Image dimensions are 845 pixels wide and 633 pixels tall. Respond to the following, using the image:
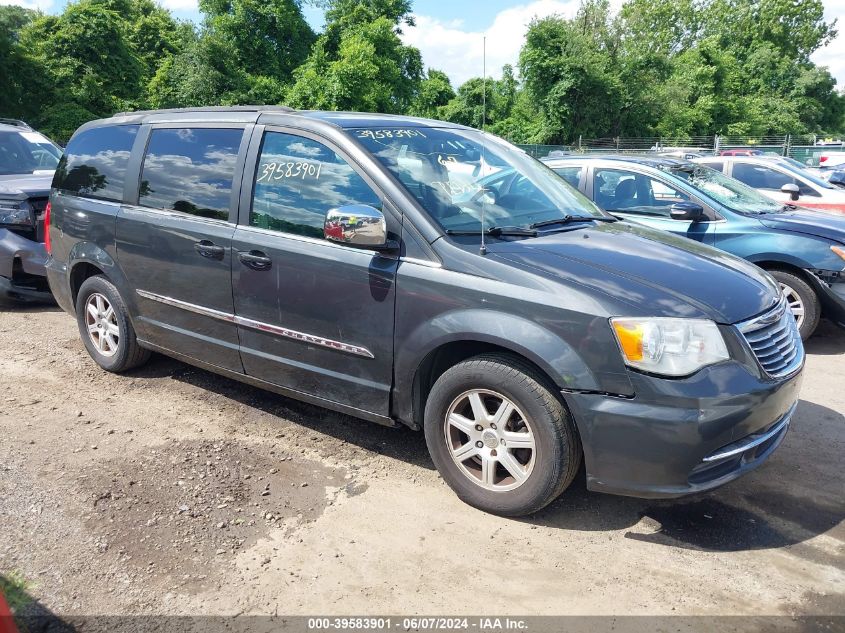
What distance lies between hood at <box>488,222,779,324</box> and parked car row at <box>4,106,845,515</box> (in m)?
0.01

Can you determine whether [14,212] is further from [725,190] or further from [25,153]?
[725,190]

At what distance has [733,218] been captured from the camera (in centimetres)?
625

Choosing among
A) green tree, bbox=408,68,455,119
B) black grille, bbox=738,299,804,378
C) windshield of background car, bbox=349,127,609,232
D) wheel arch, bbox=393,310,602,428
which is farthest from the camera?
green tree, bbox=408,68,455,119

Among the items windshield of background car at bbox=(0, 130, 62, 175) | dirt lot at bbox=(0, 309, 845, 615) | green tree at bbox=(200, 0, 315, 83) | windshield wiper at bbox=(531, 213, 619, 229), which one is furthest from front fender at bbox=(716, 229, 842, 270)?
green tree at bbox=(200, 0, 315, 83)

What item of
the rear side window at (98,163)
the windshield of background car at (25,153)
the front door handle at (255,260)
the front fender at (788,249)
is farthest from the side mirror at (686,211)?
the windshield of background car at (25,153)

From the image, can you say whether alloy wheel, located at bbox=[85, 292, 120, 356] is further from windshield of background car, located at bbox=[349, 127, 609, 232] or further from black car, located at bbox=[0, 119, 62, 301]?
windshield of background car, located at bbox=[349, 127, 609, 232]

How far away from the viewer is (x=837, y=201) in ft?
31.7

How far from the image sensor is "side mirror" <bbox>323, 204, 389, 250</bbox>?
327cm

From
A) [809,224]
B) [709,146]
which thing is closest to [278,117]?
[809,224]

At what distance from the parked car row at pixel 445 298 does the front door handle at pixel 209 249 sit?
33 mm

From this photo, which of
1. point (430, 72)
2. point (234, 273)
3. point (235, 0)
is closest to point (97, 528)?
point (234, 273)

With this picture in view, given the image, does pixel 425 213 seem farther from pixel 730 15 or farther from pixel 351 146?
pixel 730 15

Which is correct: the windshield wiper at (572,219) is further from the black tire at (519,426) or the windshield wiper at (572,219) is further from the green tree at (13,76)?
the green tree at (13,76)

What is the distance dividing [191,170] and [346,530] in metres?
2.51
